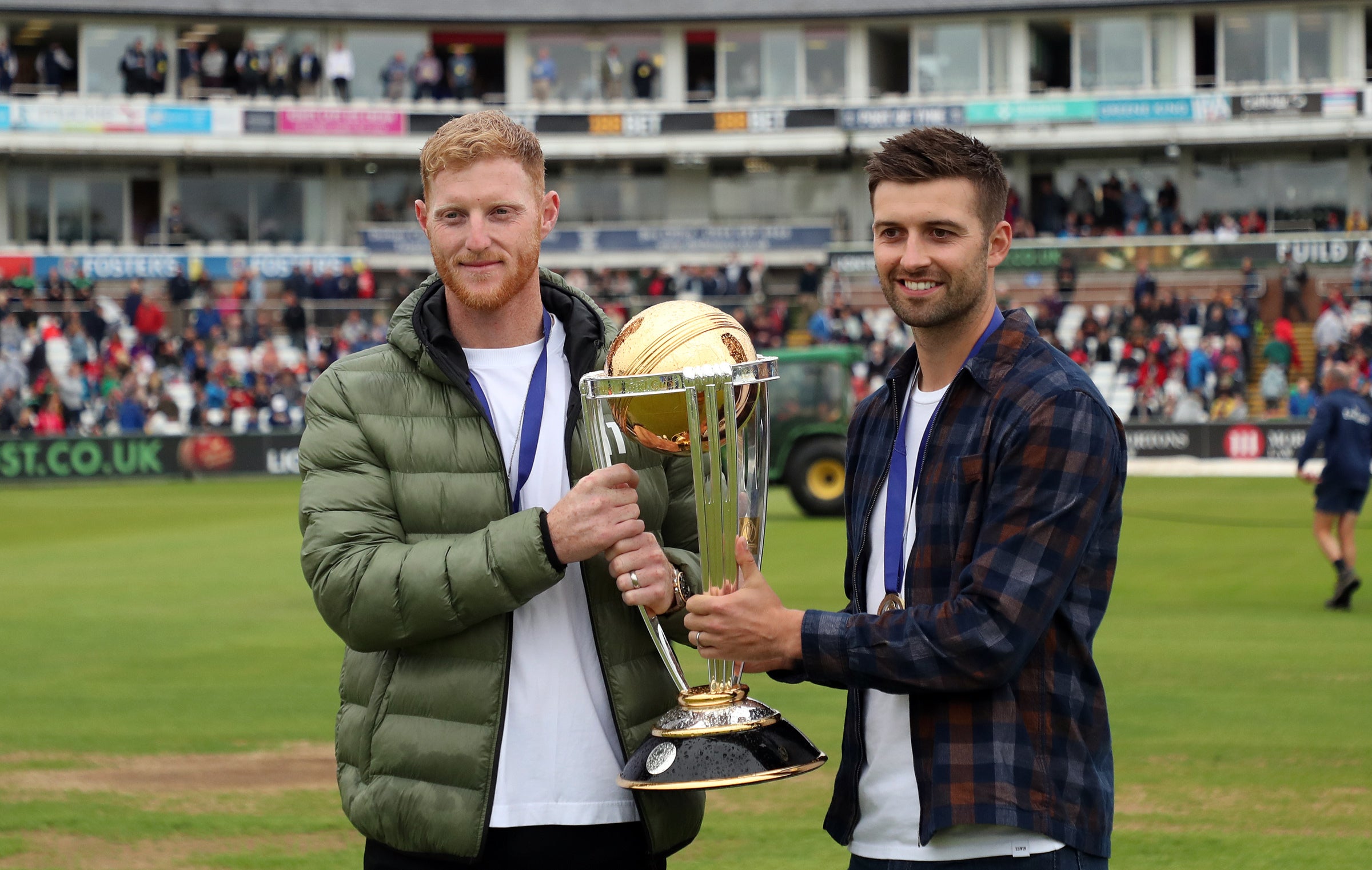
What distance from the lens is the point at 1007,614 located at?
8.94 ft

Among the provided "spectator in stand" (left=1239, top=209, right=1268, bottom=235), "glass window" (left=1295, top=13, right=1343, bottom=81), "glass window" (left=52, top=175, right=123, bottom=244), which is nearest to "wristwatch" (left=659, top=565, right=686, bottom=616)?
"spectator in stand" (left=1239, top=209, right=1268, bottom=235)

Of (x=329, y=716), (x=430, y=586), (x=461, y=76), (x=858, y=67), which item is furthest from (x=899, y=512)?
(x=461, y=76)

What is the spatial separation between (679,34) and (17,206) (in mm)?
21323

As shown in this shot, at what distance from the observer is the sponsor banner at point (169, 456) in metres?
30.9

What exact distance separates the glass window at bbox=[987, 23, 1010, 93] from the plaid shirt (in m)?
48.1

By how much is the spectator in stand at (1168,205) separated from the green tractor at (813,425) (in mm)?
24280

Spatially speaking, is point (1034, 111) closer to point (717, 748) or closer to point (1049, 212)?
point (1049, 212)

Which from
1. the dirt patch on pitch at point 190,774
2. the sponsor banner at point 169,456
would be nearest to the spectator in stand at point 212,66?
the sponsor banner at point 169,456

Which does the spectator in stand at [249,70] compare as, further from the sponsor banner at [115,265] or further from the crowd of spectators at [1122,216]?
the crowd of spectators at [1122,216]

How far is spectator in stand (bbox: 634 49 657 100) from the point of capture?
49.8 meters

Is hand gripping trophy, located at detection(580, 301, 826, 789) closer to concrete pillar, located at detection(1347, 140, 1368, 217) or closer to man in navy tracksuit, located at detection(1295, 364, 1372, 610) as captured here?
man in navy tracksuit, located at detection(1295, 364, 1372, 610)

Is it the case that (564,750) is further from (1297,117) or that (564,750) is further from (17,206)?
(17,206)

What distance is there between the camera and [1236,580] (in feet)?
50.6

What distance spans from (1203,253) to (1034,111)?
9567 millimetres
